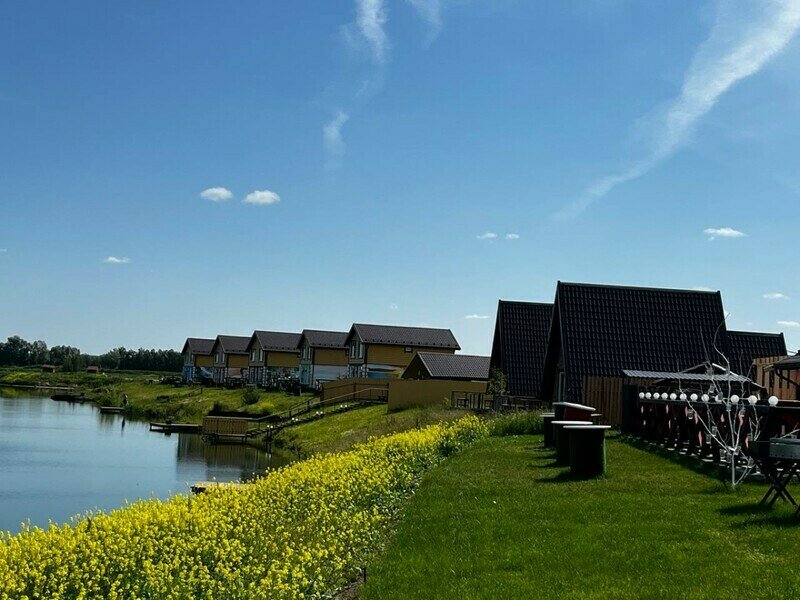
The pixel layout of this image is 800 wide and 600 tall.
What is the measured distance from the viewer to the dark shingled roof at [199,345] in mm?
112000

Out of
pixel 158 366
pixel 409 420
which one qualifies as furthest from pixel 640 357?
pixel 158 366

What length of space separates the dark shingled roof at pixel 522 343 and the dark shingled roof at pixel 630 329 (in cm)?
635

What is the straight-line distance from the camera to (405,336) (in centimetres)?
7444

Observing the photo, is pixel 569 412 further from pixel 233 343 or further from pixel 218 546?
pixel 233 343

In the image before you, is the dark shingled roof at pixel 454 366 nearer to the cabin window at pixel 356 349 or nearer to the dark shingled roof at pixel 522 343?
the dark shingled roof at pixel 522 343

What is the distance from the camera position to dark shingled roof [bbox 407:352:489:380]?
53938 millimetres

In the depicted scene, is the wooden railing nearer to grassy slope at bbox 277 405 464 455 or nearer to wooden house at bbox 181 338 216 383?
grassy slope at bbox 277 405 464 455

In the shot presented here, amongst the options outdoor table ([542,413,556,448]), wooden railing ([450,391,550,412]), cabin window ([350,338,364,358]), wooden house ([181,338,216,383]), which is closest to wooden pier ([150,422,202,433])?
cabin window ([350,338,364,358])

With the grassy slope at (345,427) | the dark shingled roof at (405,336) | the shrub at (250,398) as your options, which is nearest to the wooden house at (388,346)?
the dark shingled roof at (405,336)

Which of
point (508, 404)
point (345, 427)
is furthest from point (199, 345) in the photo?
point (508, 404)

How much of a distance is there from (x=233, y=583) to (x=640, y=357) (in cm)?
2330

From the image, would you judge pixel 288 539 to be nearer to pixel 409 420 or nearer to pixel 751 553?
pixel 751 553

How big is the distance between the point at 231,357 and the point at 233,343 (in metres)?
1.79

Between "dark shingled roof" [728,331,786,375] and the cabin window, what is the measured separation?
41933 mm
